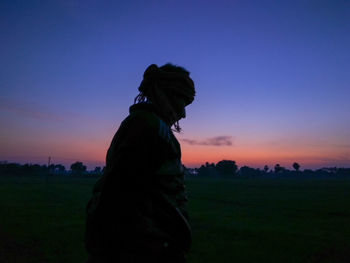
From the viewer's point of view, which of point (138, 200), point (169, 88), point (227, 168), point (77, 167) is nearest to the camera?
point (138, 200)

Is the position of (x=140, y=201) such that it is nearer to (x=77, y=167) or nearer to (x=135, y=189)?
(x=135, y=189)

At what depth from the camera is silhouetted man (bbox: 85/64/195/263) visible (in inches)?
49.6

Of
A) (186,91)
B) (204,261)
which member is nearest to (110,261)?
(186,91)

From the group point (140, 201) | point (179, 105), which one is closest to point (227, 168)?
point (179, 105)

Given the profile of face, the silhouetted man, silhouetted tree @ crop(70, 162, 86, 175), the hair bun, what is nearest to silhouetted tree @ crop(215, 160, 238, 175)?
silhouetted tree @ crop(70, 162, 86, 175)

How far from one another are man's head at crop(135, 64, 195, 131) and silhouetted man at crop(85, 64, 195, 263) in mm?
280

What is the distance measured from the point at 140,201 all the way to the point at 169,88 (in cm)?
78

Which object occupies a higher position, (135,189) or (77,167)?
(77,167)

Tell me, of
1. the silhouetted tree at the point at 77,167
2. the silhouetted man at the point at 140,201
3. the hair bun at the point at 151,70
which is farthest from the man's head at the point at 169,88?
the silhouetted tree at the point at 77,167

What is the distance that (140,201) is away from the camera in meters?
1.28

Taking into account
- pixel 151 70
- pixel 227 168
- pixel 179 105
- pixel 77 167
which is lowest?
pixel 179 105

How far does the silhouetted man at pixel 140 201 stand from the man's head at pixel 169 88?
0.28 meters

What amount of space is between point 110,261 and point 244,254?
346 inches

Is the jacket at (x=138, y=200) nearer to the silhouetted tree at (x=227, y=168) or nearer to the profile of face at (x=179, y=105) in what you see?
the profile of face at (x=179, y=105)
